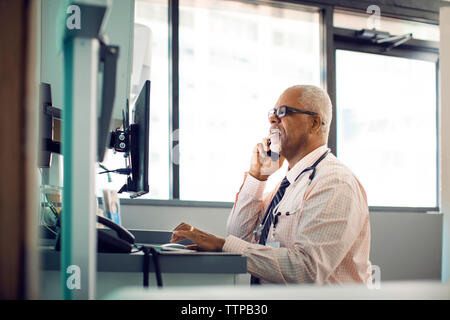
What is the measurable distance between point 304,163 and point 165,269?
31.7 inches

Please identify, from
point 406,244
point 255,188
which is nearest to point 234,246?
point 255,188

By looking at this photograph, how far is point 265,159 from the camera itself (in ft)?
6.70

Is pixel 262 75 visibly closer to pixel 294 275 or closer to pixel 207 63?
pixel 207 63

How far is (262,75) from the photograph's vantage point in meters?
3.35

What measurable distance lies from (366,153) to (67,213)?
10.9 ft

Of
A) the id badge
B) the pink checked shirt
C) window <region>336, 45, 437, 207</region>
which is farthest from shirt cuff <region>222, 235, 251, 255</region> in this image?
window <region>336, 45, 437, 207</region>

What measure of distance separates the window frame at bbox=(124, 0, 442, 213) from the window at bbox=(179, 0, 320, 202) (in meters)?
0.06

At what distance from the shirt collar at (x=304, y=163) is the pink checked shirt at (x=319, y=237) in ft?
0.23

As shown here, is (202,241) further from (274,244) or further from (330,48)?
(330,48)

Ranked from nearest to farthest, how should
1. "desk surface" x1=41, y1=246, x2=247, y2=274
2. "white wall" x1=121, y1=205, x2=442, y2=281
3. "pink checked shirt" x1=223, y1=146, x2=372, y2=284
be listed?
"desk surface" x1=41, y1=246, x2=247, y2=274, "pink checked shirt" x1=223, y1=146, x2=372, y2=284, "white wall" x1=121, y1=205, x2=442, y2=281

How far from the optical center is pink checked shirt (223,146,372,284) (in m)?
1.39

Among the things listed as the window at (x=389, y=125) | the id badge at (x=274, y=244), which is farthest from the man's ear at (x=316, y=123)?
the window at (x=389, y=125)

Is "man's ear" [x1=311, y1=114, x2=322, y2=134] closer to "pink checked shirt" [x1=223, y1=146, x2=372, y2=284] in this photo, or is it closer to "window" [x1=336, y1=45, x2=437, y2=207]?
"pink checked shirt" [x1=223, y1=146, x2=372, y2=284]
